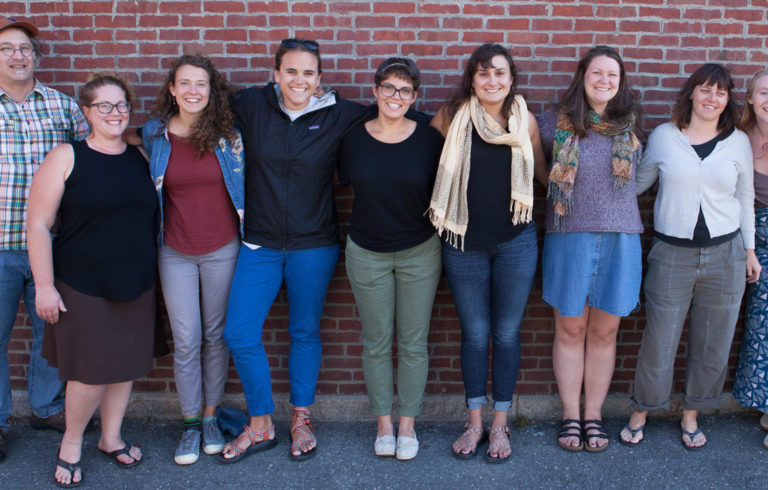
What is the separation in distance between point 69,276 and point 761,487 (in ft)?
12.3

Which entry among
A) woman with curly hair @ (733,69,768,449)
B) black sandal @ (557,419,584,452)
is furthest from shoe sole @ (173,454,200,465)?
woman with curly hair @ (733,69,768,449)

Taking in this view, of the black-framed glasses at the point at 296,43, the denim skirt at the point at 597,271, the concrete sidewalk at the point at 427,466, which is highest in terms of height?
the black-framed glasses at the point at 296,43

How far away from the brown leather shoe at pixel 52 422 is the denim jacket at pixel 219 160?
4.58ft

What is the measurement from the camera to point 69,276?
3105 mm

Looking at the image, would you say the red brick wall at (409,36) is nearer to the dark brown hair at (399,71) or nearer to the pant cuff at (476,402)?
the dark brown hair at (399,71)

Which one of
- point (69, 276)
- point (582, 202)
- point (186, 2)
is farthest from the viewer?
point (186, 2)

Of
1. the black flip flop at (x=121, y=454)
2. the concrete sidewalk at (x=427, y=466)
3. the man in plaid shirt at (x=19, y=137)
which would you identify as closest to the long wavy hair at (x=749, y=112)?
the concrete sidewalk at (x=427, y=466)

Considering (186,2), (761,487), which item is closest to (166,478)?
(186,2)

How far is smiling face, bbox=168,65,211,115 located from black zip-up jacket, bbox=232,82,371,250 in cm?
22

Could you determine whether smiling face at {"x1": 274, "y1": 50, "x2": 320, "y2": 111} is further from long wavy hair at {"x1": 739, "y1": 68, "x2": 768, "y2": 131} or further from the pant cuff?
long wavy hair at {"x1": 739, "y1": 68, "x2": 768, "y2": 131}

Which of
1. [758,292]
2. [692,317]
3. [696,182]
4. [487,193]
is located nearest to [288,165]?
[487,193]

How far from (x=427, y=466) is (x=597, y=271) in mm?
1436

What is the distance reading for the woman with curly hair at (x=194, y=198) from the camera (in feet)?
10.7

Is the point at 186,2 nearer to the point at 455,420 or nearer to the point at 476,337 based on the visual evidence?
the point at 476,337
